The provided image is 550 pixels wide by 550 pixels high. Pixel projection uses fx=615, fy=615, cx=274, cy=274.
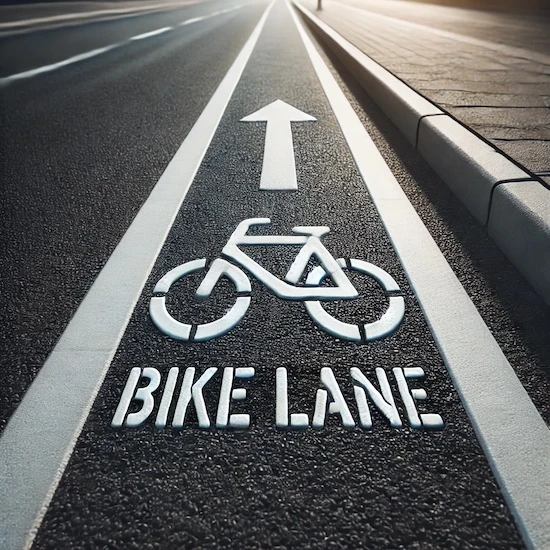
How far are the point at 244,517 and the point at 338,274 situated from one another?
1477 mm

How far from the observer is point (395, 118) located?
5797 mm

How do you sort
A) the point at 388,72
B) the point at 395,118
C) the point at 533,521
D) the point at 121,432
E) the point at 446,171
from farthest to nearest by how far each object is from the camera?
the point at 388,72
the point at 395,118
the point at 446,171
the point at 121,432
the point at 533,521

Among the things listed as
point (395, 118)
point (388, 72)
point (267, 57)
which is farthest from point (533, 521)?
point (267, 57)

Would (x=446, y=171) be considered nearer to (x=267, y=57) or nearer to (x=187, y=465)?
(x=187, y=465)

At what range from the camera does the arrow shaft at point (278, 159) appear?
4211 millimetres

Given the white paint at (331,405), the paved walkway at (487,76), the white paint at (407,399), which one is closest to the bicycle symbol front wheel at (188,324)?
the white paint at (331,405)

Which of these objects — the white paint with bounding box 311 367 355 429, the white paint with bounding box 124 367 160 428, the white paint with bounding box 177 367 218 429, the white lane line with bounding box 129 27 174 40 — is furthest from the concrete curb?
the white lane line with bounding box 129 27 174 40

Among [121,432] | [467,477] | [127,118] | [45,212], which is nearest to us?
[467,477]

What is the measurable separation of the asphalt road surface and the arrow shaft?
3cm

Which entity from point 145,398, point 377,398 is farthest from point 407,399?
point 145,398

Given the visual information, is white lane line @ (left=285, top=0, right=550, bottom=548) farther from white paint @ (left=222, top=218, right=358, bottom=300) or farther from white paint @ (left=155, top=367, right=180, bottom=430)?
white paint @ (left=155, top=367, right=180, bottom=430)

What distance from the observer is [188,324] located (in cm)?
246

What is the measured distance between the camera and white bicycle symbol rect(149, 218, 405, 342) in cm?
241

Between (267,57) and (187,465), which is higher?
(187,465)
